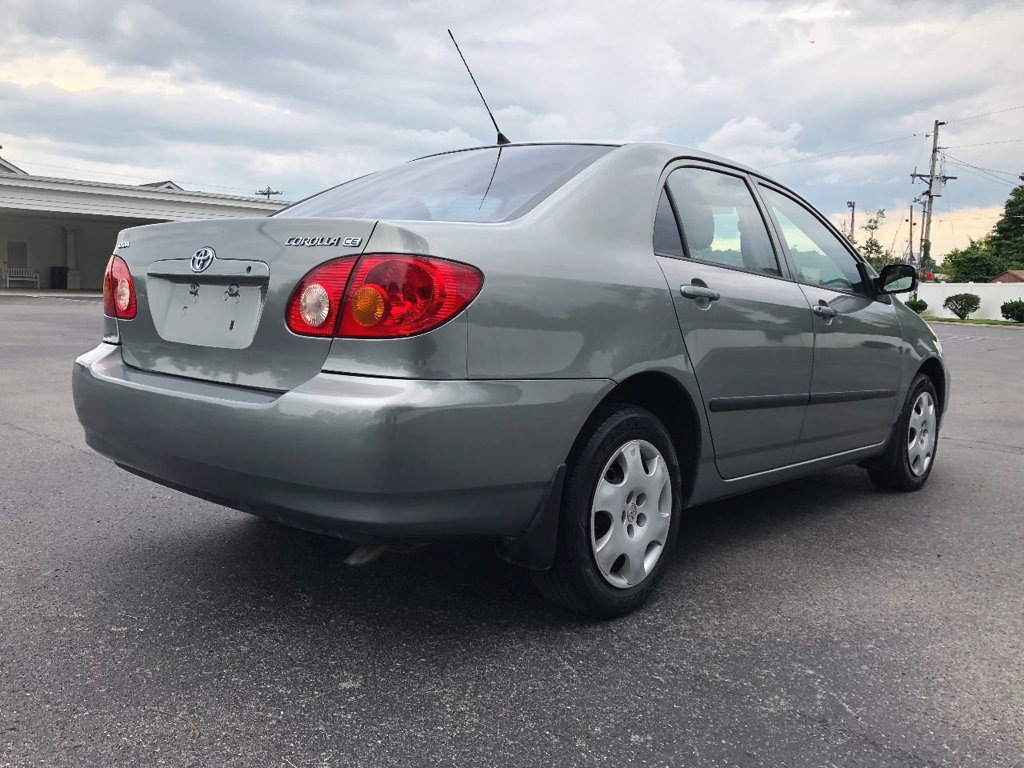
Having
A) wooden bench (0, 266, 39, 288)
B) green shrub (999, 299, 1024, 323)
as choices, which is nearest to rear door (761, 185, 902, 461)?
wooden bench (0, 266, 39, 288)

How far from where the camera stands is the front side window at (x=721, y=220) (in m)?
3.28

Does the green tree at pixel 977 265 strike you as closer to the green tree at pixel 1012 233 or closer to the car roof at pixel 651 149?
the green tree at pixel 1012 233

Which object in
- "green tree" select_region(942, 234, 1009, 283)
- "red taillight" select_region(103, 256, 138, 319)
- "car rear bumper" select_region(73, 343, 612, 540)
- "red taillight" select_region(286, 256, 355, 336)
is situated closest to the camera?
"car rear bumper" select_region(73, 343, 612, 540)

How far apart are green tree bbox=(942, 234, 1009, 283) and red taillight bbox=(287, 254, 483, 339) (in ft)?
232

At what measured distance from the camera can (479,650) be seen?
8.52 ft

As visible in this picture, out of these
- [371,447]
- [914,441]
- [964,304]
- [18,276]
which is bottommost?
[18,276]

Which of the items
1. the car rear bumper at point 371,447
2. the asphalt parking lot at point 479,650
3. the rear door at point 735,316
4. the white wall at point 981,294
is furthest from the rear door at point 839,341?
the white wall at point 981,294

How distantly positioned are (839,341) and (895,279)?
2.43ft

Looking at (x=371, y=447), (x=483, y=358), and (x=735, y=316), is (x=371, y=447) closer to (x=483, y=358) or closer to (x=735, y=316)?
(x=483, y=358)

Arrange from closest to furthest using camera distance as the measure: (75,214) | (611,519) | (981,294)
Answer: (611,519) → (75,214) → (981,294)

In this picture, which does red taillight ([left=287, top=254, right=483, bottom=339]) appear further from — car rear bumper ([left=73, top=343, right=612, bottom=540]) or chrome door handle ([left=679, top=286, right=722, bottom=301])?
chrome door handle ([left=679, top=286, right=722, bottom=301])

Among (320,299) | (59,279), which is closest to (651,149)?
(320,299)

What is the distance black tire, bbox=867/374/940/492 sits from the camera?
469cm

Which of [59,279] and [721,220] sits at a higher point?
[721,220]
